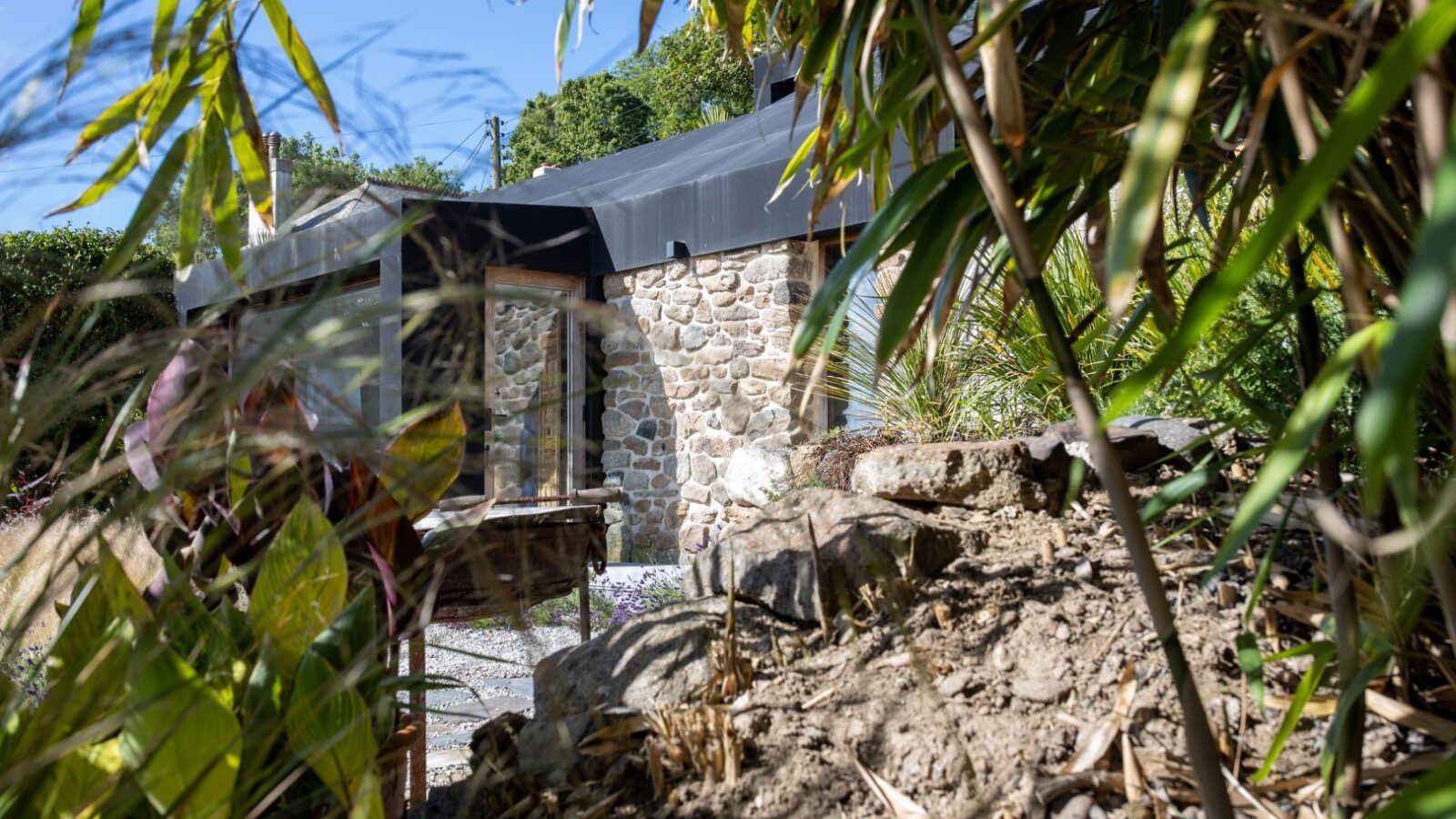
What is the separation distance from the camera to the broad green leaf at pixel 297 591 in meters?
1.29

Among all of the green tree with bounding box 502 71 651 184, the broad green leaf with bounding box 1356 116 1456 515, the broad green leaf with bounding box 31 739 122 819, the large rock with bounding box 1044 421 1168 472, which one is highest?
the green tree with bounding box 502 71 651 184

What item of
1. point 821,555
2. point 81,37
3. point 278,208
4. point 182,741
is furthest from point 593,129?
point 182,741

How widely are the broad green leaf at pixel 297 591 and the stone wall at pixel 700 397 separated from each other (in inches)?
184

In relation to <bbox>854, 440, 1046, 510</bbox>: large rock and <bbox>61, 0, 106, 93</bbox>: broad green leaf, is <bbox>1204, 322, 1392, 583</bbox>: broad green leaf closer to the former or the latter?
<bbox>61, 0, 106, 93</bbox>: broad green leaf

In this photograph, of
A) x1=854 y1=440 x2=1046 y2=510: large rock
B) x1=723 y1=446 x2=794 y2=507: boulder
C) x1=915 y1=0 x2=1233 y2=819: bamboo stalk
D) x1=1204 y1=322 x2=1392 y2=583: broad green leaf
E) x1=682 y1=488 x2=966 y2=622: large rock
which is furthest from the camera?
x1=723 y1=446 x2=794 y2=507: boulder

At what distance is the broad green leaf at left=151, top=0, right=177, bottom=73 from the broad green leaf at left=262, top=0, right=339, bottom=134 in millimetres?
124

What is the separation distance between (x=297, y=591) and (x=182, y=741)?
0.79 ft

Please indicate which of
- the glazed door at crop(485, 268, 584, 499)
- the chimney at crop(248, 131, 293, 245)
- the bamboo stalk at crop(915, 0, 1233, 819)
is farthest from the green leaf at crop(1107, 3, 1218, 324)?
the glazed door at crop(485, 268, 584, 499)

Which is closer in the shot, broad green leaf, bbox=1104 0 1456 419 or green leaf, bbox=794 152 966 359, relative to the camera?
broad green leaf, bbox=1104 0 1456 419

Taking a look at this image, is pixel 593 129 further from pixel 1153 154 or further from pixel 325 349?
pixel 1153 154

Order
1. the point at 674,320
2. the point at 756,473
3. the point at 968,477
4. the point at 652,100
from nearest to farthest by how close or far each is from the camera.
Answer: the point at 968,477 < the point at 756,473 < the point at 674,320 < the point at 652,100

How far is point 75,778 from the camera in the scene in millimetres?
1085

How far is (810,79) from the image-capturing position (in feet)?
Answer: 4.37

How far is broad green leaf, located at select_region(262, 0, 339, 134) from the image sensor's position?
4.91 ft
